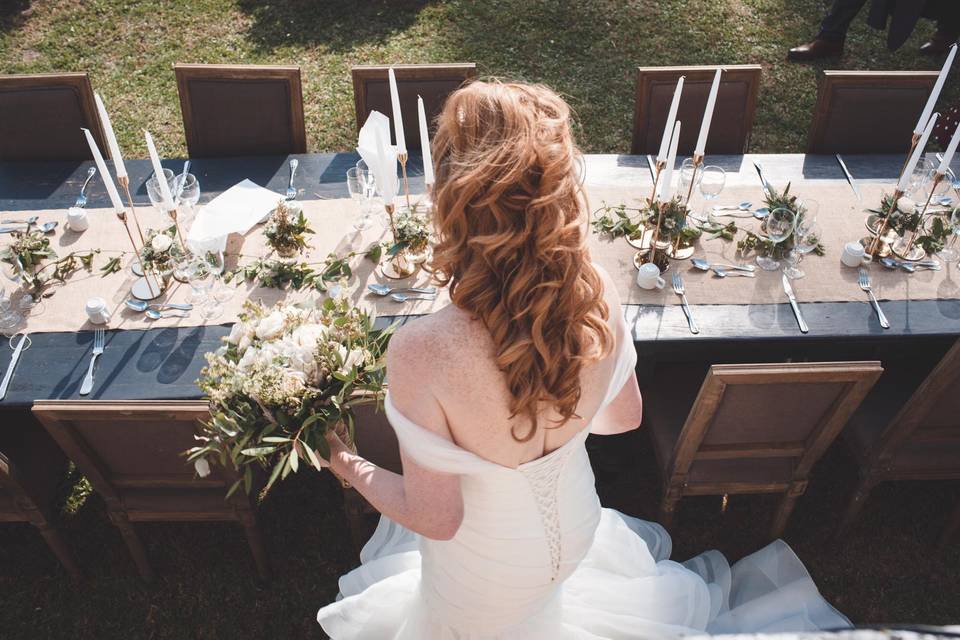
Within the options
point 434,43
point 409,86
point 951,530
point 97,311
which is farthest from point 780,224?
point 434,43

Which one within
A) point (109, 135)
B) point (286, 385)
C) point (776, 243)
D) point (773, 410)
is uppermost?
point (109, 135)

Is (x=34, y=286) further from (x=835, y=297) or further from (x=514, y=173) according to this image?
(x=835, y=297)

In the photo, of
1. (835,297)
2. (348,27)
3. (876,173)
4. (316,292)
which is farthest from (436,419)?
(348,27)

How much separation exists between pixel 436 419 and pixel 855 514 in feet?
6.88

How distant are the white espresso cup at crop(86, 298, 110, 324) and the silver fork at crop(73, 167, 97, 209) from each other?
2.31ft

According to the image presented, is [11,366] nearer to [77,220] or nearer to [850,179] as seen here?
[77,220]

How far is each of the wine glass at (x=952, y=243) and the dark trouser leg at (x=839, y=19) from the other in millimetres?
3299

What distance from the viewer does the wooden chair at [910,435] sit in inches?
95.9

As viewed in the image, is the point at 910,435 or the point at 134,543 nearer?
the point at 910,435

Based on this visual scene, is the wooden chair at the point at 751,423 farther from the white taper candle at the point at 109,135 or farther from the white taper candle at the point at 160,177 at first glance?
the white taper candle at the point at 109,135

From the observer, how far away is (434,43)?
596 cm

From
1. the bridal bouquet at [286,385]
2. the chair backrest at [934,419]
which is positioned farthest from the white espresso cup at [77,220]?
the chair backrest at [934,419]

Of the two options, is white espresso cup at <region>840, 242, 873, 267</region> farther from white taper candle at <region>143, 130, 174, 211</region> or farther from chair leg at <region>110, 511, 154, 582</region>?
chair leg at <region>110, 511, 154, 582</region>

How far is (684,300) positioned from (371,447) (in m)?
1.29
